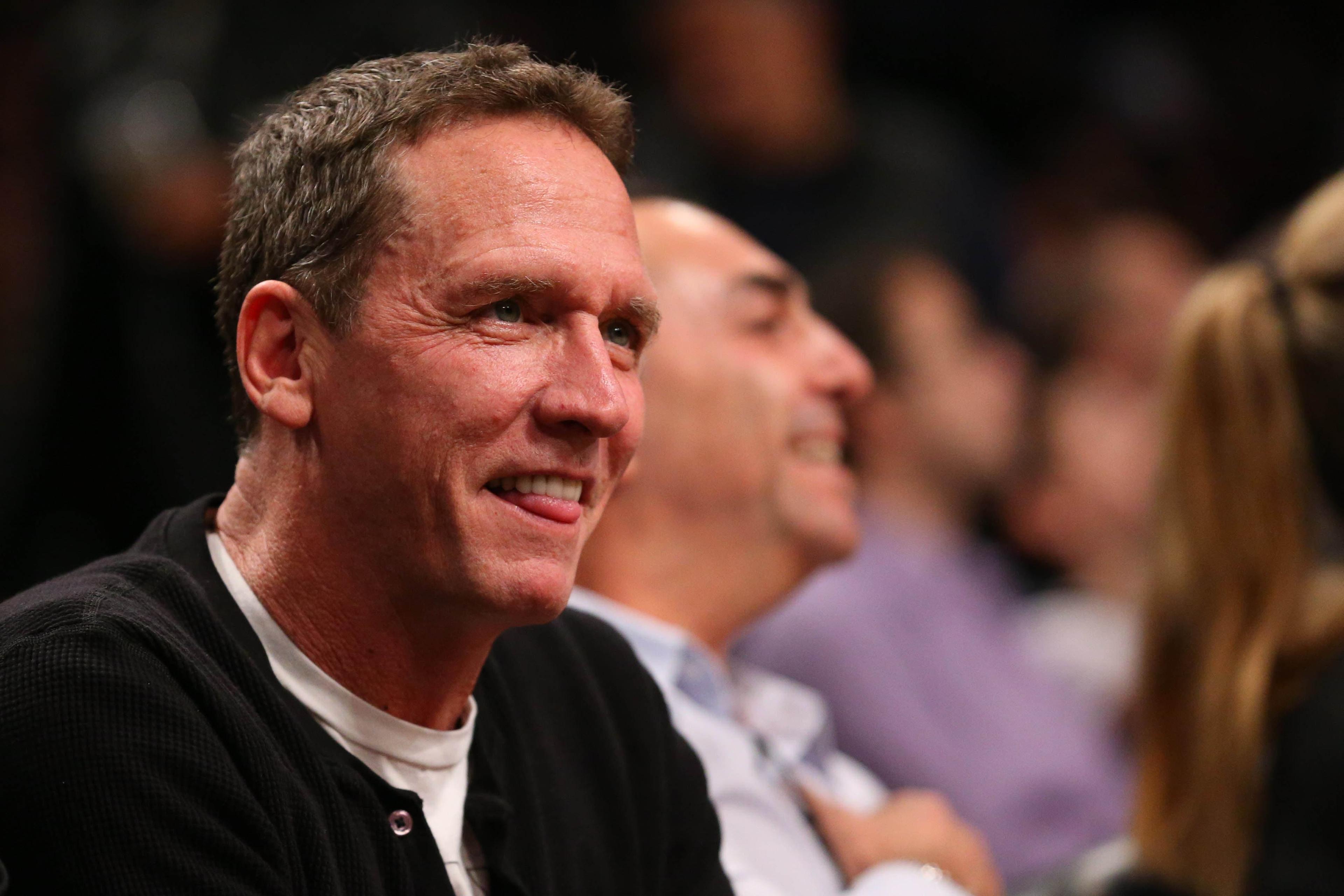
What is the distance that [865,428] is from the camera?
3699 millimetres

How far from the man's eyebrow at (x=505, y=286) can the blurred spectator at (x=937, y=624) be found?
1850mm

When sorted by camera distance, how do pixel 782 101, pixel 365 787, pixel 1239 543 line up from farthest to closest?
pixel 782 101
pixel 1239 543
pixel 365 787

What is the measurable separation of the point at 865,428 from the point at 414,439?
2.57m

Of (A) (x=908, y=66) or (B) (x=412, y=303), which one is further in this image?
(A) (x=908, y=66)

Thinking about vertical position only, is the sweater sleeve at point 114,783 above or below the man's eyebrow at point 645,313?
below

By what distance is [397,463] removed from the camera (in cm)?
123

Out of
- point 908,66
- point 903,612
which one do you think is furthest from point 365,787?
point 908,66

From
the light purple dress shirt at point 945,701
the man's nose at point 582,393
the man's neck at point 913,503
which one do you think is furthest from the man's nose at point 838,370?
the man's neck at point 913,503

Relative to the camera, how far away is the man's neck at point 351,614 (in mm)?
1271

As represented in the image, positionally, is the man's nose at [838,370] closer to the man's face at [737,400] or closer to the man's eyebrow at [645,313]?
the man's face at [737,400]

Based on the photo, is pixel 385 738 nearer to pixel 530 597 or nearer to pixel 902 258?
pixel 530 597

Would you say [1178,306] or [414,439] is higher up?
[414,439]

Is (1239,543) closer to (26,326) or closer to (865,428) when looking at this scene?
(865,428)

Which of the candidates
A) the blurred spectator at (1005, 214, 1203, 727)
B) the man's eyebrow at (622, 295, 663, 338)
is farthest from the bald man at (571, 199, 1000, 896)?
the blurred spectator at (1005, 214, 1203, 727)
